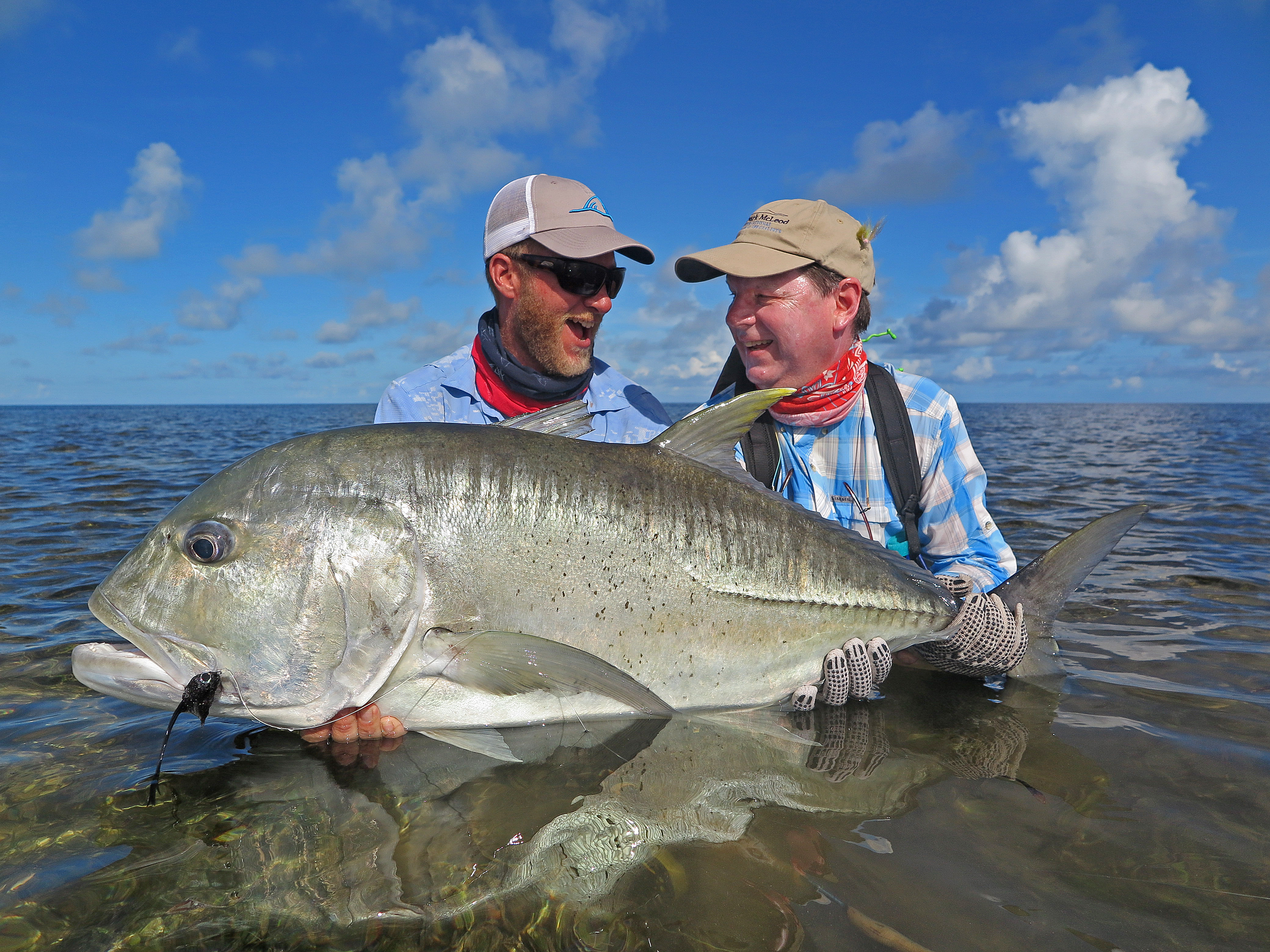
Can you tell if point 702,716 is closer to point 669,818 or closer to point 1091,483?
point 669,818

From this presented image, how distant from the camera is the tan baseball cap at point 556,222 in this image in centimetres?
398

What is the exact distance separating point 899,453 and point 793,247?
1.16 meters

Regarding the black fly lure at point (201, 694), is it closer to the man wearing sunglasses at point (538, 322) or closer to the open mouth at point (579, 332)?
the man wearing sunglasses at point (538, 322)

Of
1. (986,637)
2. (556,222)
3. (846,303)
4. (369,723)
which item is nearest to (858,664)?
(986,637)

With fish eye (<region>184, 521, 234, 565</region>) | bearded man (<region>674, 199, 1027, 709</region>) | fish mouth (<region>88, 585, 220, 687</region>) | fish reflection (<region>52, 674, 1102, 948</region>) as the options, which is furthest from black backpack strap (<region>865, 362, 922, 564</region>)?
fish mouth (<region>88, 585, 220, 687</region>)

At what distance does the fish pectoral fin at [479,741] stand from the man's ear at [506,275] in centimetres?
249

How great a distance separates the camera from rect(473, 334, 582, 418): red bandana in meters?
4.19

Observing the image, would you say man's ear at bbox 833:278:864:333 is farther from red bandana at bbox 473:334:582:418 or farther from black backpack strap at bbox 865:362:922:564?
red bandana at bbox 473:334:582:418

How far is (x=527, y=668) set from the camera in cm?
242

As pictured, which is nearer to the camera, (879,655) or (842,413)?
(879,655)

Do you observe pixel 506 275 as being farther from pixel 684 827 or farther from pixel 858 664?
pixel 684 827

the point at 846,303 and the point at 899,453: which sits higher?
the point at 846,303

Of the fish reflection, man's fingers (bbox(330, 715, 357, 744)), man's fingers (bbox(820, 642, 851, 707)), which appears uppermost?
man's fingers (bbox(820, 642, 851, 707))

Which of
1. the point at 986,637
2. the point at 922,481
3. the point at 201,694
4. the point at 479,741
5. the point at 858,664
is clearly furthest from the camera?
the point at 922,481
